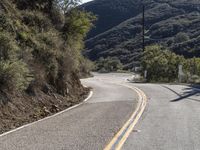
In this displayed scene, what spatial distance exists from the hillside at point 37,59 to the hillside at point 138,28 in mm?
55530

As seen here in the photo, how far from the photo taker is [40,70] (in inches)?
764

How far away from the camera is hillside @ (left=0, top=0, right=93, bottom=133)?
15.7 m

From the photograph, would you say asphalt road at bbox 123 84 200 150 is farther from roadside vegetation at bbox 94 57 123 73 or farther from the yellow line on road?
roadside vegetation at bbox 94 57 123 73

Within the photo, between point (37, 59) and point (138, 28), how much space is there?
311 ft

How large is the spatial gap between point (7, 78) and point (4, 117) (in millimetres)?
1822

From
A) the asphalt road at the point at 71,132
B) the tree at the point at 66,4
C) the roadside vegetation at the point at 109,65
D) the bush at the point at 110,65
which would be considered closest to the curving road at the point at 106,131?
the asphalt road at the point at 71,132

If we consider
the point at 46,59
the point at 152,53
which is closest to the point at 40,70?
the point at 46,59

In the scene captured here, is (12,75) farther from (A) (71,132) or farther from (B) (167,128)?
(B) (167,128)

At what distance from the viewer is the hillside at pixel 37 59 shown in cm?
1566

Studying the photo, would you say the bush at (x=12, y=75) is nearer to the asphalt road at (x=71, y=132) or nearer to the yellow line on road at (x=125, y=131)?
the asphalt road at (x=71, y=132)

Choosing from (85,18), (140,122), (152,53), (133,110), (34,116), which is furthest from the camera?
(152,53)

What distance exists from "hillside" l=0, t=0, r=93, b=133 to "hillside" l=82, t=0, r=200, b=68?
2186 inches

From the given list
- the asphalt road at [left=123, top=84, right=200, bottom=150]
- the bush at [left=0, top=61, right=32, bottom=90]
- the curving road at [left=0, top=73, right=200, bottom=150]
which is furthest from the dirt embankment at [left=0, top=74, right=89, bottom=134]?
the asphalt road at [left=123, top=84, right=200, bottom=150]

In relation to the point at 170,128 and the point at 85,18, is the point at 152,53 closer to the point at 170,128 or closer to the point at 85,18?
the point at 85,18
